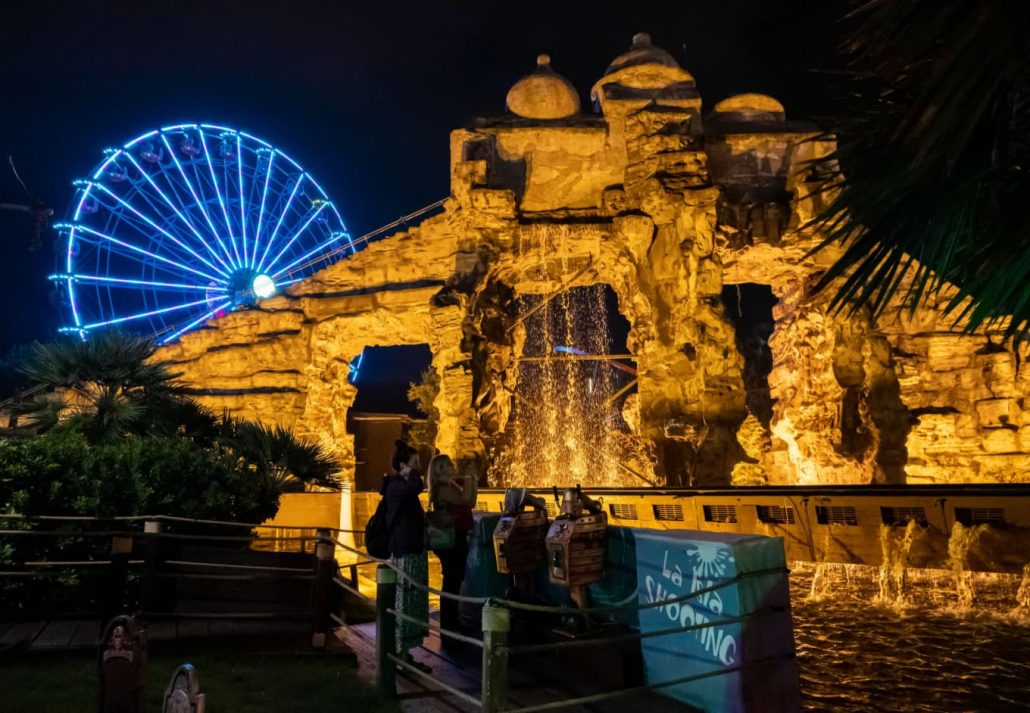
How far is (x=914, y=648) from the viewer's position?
251 inches

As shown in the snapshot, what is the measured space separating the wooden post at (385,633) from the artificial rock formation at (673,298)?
13460mm

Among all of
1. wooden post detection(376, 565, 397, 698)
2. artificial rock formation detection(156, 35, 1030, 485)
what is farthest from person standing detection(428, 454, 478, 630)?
artificial rock formation detection(156, 35, 1030, 485)

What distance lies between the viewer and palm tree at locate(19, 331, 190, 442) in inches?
330

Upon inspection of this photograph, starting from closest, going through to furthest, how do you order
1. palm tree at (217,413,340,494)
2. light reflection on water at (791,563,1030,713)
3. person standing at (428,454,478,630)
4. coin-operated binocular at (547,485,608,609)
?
coin-operated binocular at (547,485,608,609), light reflection on water at (791,563,1030,713), person standing at (428,454,478,630), palm tree at (217,413,340,494)

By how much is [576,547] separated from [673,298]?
15.3 metres

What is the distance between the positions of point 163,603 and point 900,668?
A: 636 centimetres

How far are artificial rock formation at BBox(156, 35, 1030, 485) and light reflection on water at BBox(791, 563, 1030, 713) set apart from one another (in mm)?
8240

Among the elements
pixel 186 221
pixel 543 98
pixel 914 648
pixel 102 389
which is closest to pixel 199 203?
pixel 186 221

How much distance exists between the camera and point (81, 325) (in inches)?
973

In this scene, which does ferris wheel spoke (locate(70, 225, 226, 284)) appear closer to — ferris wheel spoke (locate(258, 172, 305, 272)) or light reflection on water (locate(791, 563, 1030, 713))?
ferris wheel spoke (locate(258, 172, 305, 272))

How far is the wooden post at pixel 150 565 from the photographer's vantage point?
240 inches

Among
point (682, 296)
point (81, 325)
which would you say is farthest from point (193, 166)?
point (682, 296)

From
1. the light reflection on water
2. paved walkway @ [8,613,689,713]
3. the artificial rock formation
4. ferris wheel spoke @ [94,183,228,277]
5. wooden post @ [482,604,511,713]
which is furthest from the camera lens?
ferris wheel spoke @ [94,183,228,277]

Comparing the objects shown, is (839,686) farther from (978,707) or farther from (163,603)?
(163,603)
